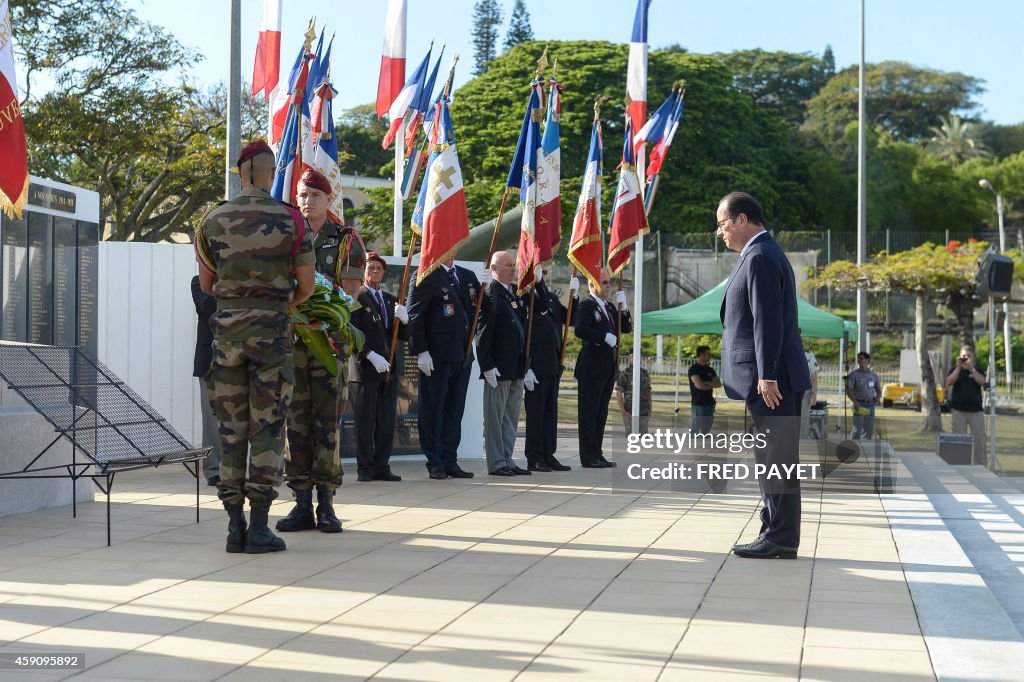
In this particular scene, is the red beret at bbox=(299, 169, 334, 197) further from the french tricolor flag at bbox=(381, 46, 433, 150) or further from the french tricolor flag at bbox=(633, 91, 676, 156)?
the french tricolor flag at bbox=(633, 91, 676, 156)

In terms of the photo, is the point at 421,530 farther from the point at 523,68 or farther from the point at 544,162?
the point at 523,68

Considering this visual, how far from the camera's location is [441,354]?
35.0ft

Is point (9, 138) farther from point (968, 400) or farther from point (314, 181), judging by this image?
point (968, 400)

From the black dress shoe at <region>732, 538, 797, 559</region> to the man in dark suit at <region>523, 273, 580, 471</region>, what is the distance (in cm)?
506

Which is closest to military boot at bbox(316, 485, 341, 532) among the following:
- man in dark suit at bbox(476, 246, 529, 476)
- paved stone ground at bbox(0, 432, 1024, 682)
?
paved stone ground at bbox(0, 432, 1024, 682)

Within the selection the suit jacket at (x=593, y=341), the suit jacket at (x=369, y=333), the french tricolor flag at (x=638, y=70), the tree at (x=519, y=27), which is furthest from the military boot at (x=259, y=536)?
the tree at (x=519, y=27)

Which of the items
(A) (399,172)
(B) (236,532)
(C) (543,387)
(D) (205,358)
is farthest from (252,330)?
(A) (399,172)

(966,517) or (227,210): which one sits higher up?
→ (227,210)

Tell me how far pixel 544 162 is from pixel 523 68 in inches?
1461

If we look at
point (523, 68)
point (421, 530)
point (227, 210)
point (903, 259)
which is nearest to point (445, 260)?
point (421, 530)

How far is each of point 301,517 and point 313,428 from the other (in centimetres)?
54

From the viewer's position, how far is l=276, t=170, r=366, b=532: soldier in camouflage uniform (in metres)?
7.24

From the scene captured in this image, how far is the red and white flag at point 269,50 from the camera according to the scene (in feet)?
46.7

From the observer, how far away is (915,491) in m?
11.1
